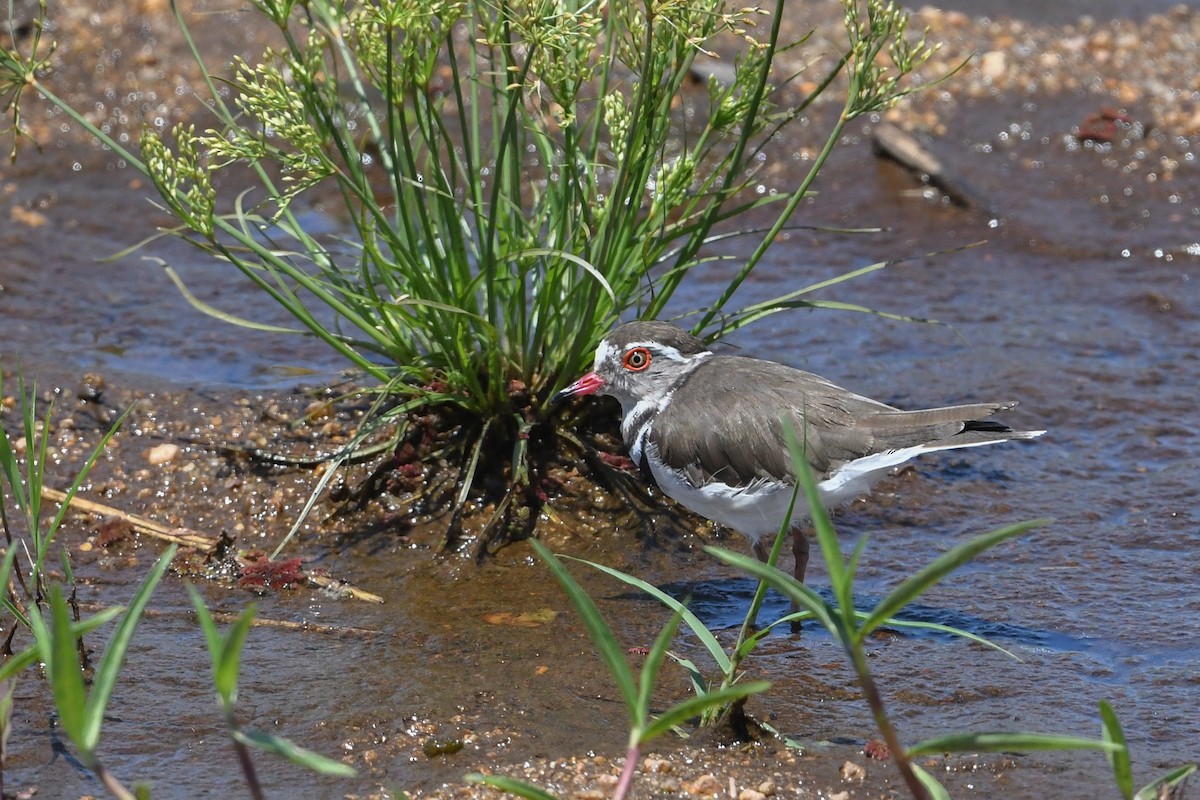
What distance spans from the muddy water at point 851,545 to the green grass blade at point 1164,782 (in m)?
0.53

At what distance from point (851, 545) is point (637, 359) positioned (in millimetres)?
1301

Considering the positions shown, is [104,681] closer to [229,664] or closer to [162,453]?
[229,664]

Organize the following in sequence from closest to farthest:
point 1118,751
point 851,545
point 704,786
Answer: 1. point 1118,751
2. point 704,786
3. point 851,545

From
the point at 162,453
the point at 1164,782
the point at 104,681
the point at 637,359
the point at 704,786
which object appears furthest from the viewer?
the point at 162,453

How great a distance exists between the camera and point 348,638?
4.98 meters

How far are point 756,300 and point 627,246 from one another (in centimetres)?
261

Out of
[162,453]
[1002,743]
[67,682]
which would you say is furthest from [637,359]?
[67,682]

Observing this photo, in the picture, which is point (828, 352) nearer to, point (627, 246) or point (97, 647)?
point (627, 246)

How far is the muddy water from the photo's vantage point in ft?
14.0

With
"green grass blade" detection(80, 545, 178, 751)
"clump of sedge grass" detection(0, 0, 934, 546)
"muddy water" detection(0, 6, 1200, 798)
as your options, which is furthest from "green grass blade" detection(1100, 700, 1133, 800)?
"clump of sedge grass" detection(0, 0, 934, 546)

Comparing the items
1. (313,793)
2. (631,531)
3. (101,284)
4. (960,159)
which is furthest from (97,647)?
(960,159)

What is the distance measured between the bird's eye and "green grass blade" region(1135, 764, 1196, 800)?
256 cm

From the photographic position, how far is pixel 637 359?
17.5 ft

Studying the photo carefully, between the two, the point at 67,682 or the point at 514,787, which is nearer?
the point at 67,682
